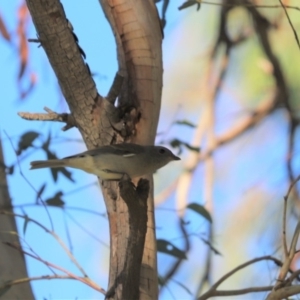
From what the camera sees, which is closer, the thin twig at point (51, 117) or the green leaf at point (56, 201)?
the thin twig at point (51, 117)

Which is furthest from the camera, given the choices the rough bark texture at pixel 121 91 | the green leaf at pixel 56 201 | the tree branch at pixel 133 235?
the green leaf at pixel 56 201

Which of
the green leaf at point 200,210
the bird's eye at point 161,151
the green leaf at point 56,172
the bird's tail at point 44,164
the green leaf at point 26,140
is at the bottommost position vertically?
the bird's tail at point 44,164

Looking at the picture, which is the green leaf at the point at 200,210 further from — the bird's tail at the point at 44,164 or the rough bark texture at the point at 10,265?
the bird's tail at the point at 44,164

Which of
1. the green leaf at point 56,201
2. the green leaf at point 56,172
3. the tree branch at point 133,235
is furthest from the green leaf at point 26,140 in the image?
the tree branch at point 133,235

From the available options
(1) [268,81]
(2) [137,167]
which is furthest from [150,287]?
(1) [268,81]

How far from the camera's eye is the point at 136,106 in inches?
63.8

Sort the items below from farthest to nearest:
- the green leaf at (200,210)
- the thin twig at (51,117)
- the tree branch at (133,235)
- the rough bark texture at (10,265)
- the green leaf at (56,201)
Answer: the green leaf at (56,201) → the green leaf at (200,210) → the rough bark texture at (10,265) → the thin twig at (51,117) → the tree branch at (133,235)

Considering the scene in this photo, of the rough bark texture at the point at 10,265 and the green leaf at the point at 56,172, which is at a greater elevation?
the green leaf at the point at 56,172

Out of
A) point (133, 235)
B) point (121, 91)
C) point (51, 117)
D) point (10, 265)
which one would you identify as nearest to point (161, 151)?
point (121, 91)

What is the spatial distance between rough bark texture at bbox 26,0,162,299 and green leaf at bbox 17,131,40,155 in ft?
2.45

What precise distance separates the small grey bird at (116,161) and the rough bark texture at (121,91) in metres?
0.04

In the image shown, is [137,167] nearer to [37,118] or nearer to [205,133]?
[37,118]

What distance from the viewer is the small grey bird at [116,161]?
149 centimetres

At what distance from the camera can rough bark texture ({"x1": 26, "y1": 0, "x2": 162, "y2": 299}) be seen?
4.79 feet
